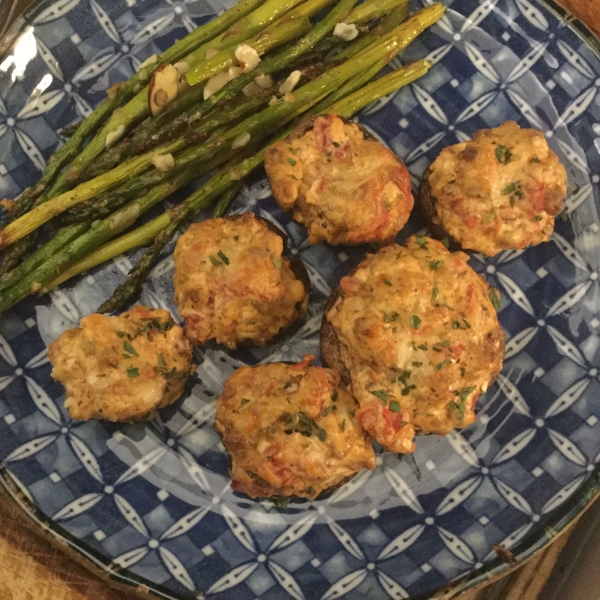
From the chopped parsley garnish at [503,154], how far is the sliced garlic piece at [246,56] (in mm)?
1820

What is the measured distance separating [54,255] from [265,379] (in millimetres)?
1812

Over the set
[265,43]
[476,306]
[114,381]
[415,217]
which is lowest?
[476,306]

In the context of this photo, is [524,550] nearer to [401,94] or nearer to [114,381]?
[114,381]

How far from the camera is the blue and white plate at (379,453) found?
12.1 ft

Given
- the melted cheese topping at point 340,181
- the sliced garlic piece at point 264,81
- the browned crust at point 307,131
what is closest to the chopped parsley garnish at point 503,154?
the melted cheese topping at point 340,181

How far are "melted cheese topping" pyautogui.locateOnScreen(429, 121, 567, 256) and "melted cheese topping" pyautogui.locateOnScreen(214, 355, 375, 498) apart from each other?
140 centimetres

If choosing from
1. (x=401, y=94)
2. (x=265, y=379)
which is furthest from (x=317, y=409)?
(x=401, y=94)

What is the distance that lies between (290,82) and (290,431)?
8.04ft

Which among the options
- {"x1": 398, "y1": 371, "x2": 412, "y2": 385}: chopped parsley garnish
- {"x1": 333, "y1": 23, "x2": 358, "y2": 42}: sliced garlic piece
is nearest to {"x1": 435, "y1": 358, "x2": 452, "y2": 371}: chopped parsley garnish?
{"x1": 398, "y1": 371, "x2": 412, "y2": 385}: chopped parsley garnish

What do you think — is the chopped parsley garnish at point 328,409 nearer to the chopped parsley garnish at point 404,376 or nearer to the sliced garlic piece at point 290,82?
the chopped parsley garnish at point 404,376

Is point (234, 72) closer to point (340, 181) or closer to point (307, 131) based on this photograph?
point (307, 131)

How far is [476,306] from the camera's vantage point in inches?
129

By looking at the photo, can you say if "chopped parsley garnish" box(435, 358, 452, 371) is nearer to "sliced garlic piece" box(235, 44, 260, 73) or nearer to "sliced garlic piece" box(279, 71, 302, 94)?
"sliced garlic piece" box(279, 71, 302, 94)

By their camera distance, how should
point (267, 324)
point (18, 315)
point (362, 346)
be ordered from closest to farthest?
point (362, 346) → point (267, 324) → point (18, 315)
